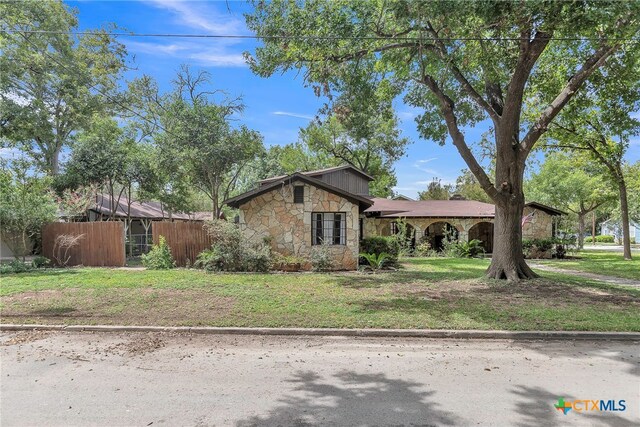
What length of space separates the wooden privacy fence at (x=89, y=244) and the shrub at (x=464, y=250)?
17.3 m

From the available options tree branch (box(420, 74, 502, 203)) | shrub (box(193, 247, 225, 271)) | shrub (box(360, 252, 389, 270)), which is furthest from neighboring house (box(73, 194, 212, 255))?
tree branch (box(420, 74, 502, 203))

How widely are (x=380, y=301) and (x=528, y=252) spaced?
57.6ft

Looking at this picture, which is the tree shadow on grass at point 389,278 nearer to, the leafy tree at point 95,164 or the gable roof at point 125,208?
the leafy tree at point 95,164

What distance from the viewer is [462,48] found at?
10695mm

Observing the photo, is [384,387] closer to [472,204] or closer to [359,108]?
[359,108]

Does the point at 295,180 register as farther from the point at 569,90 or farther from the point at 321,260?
the point at 569,90

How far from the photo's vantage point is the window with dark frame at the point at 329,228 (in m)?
15.1

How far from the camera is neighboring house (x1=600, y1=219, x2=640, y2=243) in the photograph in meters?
48.9

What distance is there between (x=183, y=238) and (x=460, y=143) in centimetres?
1099

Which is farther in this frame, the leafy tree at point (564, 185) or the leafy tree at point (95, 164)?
the leafy tree at point (564, 185)

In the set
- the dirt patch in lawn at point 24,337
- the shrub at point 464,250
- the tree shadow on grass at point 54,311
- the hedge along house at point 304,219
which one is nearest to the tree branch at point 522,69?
the hedge along house at point 304,219

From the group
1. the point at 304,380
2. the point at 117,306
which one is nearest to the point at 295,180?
the point at 117,306

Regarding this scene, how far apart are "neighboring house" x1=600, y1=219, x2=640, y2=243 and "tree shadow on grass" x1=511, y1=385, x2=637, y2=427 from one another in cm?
5216

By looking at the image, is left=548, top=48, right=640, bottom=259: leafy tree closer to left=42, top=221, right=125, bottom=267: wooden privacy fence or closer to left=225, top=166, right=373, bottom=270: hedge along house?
left=225, top=166, right=373, bottom=270: hedge along house
